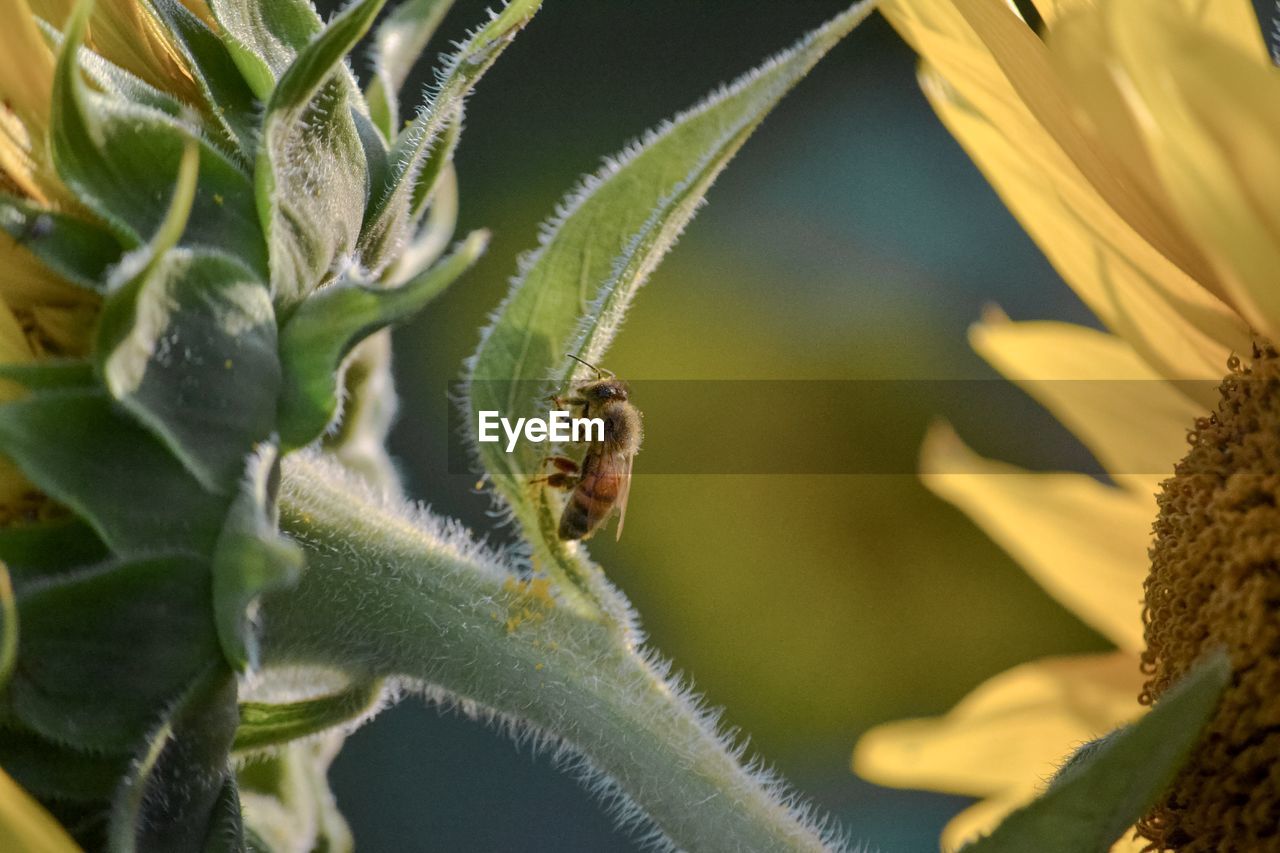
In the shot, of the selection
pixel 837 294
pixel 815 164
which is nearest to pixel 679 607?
pixel 837 294

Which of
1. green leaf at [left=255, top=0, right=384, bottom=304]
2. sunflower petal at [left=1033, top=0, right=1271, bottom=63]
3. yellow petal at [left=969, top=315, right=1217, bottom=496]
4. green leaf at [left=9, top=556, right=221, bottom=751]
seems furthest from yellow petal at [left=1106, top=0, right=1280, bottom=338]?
green leaf at [left=9, top=556, right=221, bottom=751]

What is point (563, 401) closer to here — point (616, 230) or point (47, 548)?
point (616, 230)

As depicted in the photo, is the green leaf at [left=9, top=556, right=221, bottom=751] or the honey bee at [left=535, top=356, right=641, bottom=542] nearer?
the green leaf at [left=9, top=556, right=221, bottom=751]

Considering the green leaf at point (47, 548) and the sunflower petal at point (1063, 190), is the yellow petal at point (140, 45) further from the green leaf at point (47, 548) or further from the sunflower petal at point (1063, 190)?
the sunflower petal at point (1063, 190)

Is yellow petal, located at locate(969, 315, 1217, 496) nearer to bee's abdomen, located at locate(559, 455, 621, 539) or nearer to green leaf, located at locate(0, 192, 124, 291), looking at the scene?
bee's abdomen, located at locate(559, 455, 621, 539)

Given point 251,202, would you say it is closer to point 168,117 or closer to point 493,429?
point 168,117

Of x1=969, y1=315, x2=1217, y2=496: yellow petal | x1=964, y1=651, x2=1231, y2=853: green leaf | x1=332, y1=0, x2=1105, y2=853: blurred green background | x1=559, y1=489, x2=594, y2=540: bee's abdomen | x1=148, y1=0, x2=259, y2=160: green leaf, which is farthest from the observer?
x1=332, y1=0, x2=1105, y2=853: blurred green background
